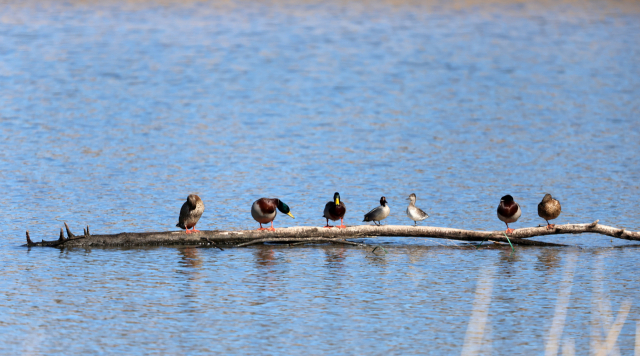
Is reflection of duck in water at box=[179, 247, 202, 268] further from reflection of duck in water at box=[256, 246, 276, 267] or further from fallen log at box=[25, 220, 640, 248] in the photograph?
reflection of duck in water at box=[256, 246, 276, 267]

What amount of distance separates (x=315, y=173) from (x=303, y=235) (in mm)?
9032

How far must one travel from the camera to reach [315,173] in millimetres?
28578

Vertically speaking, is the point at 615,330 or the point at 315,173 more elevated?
the point at 315,173

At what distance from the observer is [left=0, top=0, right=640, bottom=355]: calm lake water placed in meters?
14.7

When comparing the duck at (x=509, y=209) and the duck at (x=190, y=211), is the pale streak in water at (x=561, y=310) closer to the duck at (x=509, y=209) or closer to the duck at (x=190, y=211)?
the duck at (x=509, y=209)

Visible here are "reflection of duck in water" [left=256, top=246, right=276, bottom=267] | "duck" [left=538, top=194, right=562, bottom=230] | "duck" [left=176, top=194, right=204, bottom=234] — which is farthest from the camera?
"duck" [left=538, top=194, right=562, bottom=230]

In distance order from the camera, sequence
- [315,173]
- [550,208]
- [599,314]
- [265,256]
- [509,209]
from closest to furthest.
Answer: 1. [599,314]
2. [265,256]
3. [550,208]
4. [509,209]
5. [315,173]

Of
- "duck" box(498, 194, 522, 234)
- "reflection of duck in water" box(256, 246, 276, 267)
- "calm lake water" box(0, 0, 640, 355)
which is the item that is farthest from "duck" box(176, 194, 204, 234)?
"duck" box(498, 194, 522, 234)

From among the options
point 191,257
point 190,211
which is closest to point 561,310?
point 191,257

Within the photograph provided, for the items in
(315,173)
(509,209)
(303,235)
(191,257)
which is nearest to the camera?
(191,257)

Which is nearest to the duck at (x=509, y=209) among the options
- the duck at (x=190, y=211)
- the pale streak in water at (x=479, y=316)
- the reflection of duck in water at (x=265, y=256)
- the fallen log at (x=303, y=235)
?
the fallen log at (x=303, y=235)

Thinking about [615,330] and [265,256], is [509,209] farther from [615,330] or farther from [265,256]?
[615,330]

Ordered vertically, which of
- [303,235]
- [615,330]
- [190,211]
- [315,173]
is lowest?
[615,330]

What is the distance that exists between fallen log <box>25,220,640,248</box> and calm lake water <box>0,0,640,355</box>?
0.90 feet
